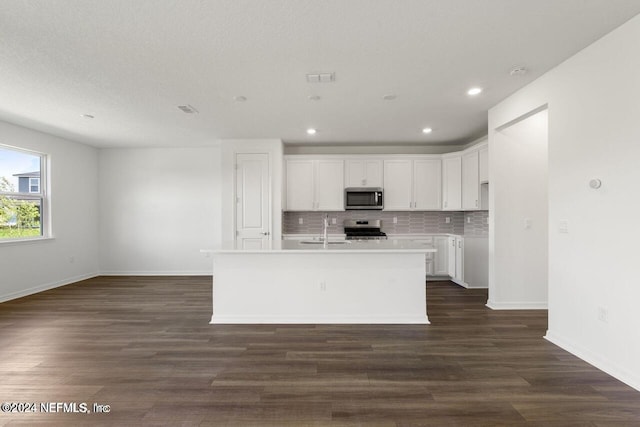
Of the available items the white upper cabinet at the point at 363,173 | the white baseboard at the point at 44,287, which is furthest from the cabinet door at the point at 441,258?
the white baseboard at the point at 44,287

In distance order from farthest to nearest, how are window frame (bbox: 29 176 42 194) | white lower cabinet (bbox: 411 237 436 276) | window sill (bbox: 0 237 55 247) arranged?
white lower cabinet (bbox: 411 237 436 276) < window frame (bbox: 29 176 42 194) < window sill (bbox: 0 237 55 247)

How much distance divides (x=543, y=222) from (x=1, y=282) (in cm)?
782

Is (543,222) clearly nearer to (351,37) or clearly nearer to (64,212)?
(351,37)

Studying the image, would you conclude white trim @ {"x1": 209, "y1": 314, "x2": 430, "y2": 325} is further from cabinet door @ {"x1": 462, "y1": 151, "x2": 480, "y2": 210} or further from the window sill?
the window sill

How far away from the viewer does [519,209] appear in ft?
13.2

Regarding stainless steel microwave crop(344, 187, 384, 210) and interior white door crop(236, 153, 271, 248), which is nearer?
interior white door crop(236, 153, 271, 248)

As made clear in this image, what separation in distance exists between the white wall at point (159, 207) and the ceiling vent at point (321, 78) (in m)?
3.89

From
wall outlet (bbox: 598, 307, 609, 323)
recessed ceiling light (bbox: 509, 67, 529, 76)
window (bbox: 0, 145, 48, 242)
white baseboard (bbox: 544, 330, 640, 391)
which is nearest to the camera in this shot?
white baseboard (bbox: 544, 330, 640, 391)

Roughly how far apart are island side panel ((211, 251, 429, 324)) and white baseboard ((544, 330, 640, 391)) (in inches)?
49.1

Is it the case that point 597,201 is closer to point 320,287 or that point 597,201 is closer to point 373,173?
point 320,287

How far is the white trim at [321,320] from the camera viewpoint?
3.65 metres

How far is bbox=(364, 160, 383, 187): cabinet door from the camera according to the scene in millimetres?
6051

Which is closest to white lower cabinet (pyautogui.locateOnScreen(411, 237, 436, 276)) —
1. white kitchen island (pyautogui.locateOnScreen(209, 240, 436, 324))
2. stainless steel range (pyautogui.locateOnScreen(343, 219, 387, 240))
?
stainless steel range (pyautogui.locateOnScreen(343, 219, 387, 240))

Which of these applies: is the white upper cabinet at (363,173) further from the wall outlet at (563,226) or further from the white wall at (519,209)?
the wall outlet at (563,226)
